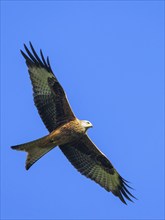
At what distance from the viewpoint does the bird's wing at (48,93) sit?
41.3 ft

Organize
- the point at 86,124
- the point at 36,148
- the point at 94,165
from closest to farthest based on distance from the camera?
the point at 36,148
the point at 86,124
the point at 94,165

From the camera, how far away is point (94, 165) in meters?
13.5

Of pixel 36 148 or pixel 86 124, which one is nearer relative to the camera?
pixel 36 148

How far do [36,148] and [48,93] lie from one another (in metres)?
1.23

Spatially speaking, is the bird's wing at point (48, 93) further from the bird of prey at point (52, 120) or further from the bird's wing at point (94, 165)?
the bird's wing at point (94, 165)

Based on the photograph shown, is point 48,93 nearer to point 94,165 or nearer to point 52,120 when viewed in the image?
point 52,120

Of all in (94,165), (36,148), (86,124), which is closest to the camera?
(36,148)

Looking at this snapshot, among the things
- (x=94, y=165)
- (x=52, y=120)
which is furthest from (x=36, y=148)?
(x=94, y=165)

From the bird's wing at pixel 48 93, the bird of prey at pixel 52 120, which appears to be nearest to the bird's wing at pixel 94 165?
the bird of prey at pixel 52 120

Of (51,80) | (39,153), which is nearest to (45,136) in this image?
(39,153)

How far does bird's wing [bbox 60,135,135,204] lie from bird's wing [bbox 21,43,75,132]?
0.76 m

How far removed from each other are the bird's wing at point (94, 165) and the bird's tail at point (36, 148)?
865 millimetres

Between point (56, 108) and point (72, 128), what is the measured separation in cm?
57

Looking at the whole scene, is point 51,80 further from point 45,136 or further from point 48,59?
point 45,136
